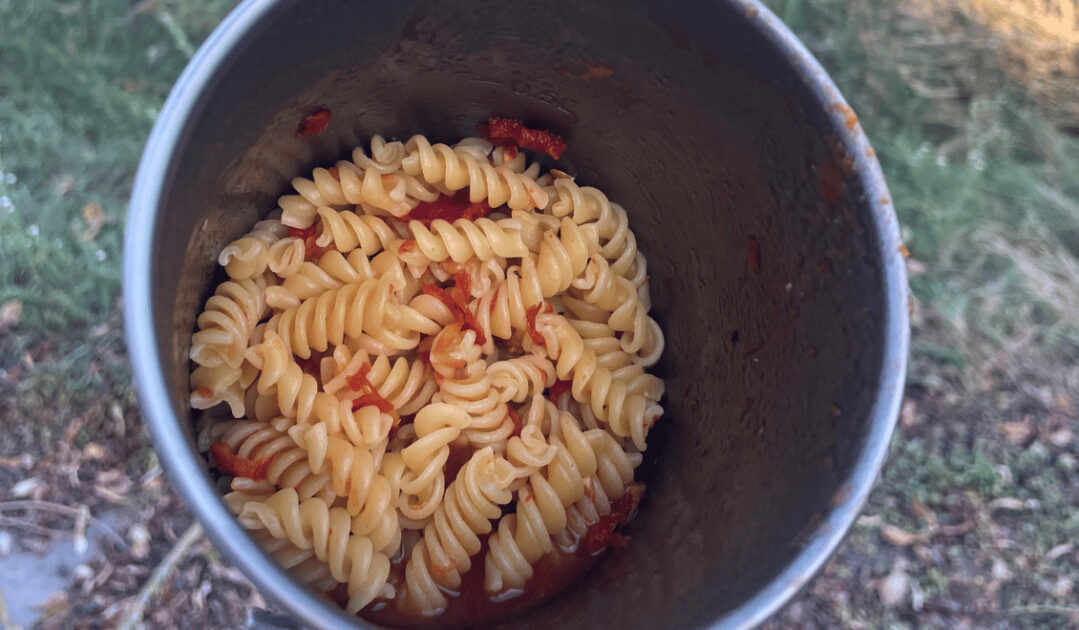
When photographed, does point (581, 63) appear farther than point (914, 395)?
No

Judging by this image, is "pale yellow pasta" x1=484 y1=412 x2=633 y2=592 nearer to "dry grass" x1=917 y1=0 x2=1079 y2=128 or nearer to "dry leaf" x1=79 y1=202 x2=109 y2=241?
"dry leaf" x1=79 y1=202 x2=109 y2=241

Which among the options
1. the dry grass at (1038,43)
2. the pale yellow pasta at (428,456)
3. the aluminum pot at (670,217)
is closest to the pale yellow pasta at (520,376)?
the pale yellow pasta at (428,456)

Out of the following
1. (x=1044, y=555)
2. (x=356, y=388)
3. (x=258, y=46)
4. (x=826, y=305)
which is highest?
(x=258, y=46)

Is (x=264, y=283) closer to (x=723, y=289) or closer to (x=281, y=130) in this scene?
(x=281, y=130)

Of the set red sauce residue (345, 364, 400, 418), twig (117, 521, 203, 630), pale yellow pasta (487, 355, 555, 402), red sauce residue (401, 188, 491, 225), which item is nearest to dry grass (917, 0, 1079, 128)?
red sauce residue (401, 188, 491, 225)

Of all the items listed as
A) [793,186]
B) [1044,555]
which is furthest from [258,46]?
[1044,555]

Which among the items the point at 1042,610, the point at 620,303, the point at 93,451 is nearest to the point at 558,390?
the point at 620,303

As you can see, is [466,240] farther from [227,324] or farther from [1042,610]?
[1042,610]
